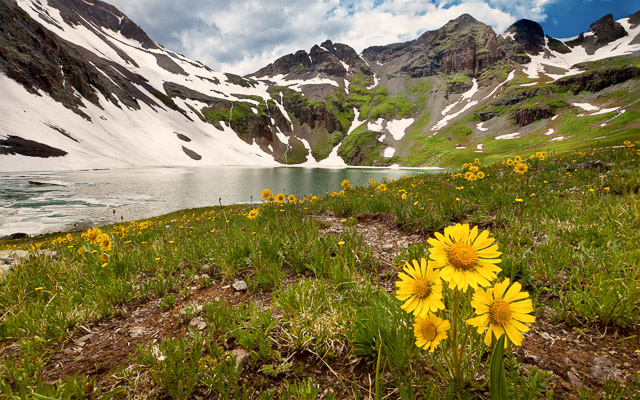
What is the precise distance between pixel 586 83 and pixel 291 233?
170522 millimetres

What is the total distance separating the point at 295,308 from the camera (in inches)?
95.7

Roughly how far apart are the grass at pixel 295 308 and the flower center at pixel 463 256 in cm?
61

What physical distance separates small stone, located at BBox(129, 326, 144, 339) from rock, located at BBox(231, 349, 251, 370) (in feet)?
3.99

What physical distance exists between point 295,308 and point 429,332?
1.42m

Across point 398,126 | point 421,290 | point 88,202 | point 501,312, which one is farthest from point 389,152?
point 501,312

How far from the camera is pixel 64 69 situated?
293ft

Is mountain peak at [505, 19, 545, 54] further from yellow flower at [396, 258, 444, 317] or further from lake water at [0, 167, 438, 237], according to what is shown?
yellow flower at [396, 258, 444, 317]

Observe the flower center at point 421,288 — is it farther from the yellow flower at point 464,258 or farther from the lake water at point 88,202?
the lake water at point 88,202

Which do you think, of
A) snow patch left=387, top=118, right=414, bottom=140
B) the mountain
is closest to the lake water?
the mountain

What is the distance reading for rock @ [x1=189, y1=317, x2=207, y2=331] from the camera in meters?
2.53

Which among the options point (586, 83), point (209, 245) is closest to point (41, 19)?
point (209, 245)

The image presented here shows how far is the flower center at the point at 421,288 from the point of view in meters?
1.31

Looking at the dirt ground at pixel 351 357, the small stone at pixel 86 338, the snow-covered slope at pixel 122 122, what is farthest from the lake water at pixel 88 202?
the snow-covered slope at pixel 122 122

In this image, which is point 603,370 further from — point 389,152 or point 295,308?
point 389,152
